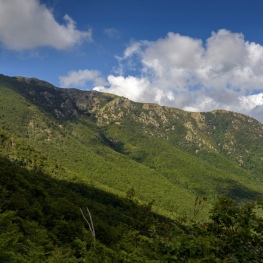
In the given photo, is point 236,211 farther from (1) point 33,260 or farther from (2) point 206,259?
(1) point 33,260

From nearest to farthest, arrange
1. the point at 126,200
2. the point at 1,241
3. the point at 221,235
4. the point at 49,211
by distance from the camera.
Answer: the point at 221,235 → the point at 1,241 → the point at 126,200 → the point at 49,211

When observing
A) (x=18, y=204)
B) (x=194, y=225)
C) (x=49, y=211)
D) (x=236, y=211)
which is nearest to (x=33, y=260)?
(x=194, y=225)

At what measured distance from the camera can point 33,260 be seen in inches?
703

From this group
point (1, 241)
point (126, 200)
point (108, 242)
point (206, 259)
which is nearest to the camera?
point (206, 259)

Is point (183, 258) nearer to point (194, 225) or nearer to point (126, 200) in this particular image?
point (194, 225)

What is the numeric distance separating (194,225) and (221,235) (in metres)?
1.02

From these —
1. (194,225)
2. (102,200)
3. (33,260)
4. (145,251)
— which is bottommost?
(102,200)

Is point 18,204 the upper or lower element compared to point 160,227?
lower

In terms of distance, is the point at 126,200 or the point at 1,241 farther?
the point at 126,200

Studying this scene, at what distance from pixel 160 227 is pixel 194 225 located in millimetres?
1688

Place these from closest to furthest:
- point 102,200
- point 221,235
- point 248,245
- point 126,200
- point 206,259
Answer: point 206,259 < point 248,245 < point 221,235 < point 126,200 < point 102,200

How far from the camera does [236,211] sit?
10.5m

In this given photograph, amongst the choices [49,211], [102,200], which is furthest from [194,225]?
[102,200]

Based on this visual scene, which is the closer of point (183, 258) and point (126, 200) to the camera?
point (183, 258)
